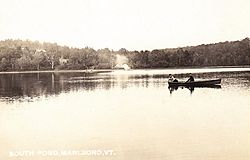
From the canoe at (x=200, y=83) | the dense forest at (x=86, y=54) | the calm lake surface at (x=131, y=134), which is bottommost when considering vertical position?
the calm lake surface at (x=131, y=134)

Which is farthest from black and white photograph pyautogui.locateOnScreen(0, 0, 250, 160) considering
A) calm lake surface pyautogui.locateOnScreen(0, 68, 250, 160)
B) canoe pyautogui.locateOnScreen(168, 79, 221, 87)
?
canoe pyautogui.locateOnScreen(168, 79, 221, 87)

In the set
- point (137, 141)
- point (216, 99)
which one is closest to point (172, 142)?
point (137, 141)

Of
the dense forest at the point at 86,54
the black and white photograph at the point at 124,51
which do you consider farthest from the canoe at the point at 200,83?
the black and white photograph at the point at 124,51

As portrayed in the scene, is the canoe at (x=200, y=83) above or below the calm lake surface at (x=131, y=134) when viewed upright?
above

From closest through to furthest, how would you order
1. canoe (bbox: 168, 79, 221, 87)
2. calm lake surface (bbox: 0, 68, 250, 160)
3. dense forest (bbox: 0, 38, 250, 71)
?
1. calm lake surface (bbox: 0, 68, 250, 160)
2. dense forest (bbox: 0, 38, 250, 71)
3. canoe (bbox: 168, 79, 221, 87)

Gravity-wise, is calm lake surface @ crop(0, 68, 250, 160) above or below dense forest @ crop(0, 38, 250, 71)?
below

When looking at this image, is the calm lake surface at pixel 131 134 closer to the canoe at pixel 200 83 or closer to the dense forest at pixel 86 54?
the dense forest at pixel 86 54

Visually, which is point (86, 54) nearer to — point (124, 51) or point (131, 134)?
point (124, 51)

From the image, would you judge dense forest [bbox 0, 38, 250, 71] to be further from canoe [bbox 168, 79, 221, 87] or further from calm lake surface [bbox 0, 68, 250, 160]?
canoe [bbox 168, 79, 221, 87]

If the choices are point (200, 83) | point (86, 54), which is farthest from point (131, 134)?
point (200, 83)

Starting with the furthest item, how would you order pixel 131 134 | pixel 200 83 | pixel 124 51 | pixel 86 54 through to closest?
pixel 200 83 → pixel 86 54 → pixel 124 51 → pixel 131 134

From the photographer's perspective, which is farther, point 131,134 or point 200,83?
point 200,83

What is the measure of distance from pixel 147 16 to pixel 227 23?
49 centimetres

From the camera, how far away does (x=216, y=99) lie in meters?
4.03
